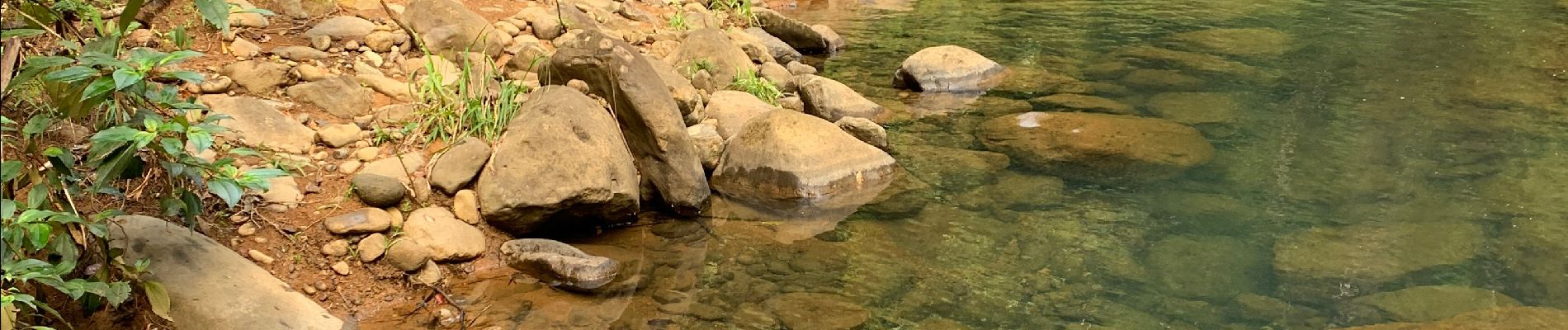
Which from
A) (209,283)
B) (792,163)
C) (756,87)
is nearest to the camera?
(209,283)

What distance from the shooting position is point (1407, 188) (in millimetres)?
5406

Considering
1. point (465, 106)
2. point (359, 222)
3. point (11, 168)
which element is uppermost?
point (11, 168)

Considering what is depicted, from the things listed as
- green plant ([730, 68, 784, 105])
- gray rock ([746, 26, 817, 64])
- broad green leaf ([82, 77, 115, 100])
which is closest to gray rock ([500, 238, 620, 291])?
broad green leaf ([82, 77, 115, 100])

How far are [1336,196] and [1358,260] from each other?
95 centimetres

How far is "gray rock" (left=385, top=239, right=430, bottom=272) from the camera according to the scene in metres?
4.01

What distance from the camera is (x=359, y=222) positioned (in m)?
4.04

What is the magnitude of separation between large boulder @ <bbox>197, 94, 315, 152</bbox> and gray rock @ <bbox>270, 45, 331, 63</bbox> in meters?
0.47

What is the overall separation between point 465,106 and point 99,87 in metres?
2.18

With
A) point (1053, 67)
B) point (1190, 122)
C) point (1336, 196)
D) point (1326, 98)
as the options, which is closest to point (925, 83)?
point (1053, 67)

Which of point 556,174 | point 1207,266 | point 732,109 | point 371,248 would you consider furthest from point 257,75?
point 1207,266

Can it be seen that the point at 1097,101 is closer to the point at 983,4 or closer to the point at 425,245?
the point at 425,245

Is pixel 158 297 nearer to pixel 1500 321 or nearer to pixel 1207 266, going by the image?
pixel 1207 266

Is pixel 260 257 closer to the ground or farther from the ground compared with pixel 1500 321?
farther from the ground

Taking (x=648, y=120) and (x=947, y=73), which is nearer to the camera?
(x=648, y=120)
